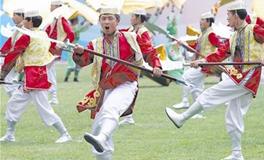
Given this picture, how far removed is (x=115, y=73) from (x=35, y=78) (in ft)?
7.78

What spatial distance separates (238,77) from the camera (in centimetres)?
893

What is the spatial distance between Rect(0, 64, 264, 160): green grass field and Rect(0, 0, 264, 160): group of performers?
1.25 ft

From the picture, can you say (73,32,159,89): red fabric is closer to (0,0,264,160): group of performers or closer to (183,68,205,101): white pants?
(0,0,264,160): group of performers

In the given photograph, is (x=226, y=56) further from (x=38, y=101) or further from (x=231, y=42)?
(x=38, y=101)

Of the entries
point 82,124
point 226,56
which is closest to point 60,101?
point 82,124

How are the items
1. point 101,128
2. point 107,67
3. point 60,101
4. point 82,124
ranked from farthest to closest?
point 60,101 < point 82,124 < point 107,67 < point 101,128

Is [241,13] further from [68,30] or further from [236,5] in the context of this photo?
[68,30]

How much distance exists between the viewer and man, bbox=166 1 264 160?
8922mm

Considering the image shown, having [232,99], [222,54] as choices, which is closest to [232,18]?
[222,54]

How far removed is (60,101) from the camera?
16.1 m

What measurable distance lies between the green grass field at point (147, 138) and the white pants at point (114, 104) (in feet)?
4.04

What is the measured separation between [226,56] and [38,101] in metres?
2.49

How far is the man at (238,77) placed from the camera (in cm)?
892

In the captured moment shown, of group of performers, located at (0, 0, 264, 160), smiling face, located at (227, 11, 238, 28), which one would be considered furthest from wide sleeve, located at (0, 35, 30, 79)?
smiling face, located at (227, 11, 238, 28)
